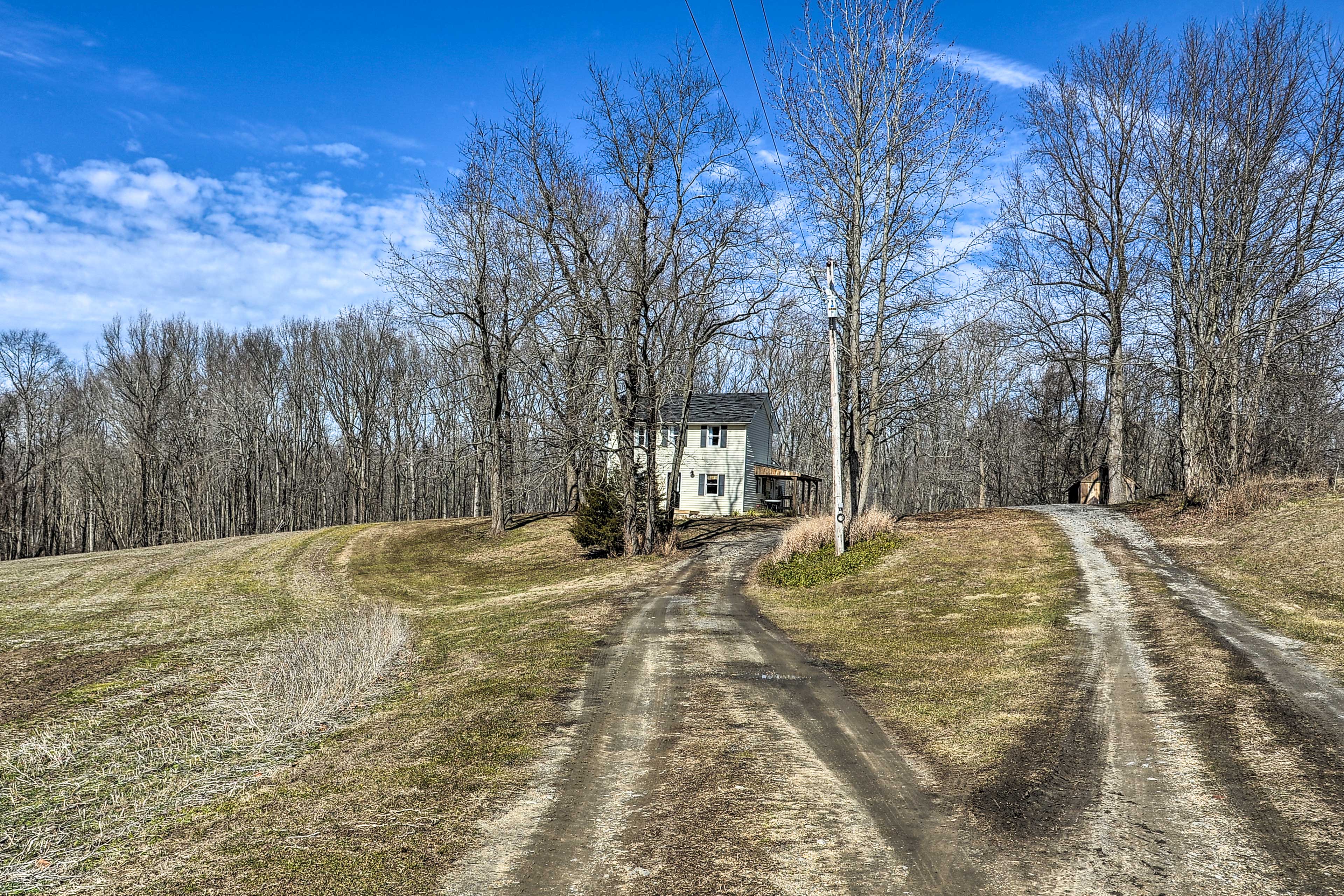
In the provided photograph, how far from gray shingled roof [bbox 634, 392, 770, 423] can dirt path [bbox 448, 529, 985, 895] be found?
103ft

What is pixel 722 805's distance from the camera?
5500mm

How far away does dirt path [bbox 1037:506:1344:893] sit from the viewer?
14.3 feet

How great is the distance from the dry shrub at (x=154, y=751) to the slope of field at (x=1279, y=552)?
10762 millimetres

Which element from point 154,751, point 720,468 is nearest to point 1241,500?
point 154,751

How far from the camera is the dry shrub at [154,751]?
209 inches

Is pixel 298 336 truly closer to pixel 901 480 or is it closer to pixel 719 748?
pixel 901 480

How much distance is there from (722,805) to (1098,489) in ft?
111

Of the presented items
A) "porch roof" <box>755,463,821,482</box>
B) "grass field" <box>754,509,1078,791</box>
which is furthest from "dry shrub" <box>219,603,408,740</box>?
"porch roof" <box>755,463,821,482</box>

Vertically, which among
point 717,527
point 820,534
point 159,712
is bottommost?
point 159,712

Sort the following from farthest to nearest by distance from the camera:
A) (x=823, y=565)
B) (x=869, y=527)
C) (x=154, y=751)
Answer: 1. (x=869, y=527)
2. (x=823, y=565)
3. (x=154, y=751)

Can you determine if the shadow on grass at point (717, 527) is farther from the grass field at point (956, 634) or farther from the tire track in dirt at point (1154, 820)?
the tire track in dirt at point (1154, 820)

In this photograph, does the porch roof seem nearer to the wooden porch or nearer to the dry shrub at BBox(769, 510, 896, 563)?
the wooden porch

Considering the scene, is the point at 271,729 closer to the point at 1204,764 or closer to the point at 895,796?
the point at 895,796

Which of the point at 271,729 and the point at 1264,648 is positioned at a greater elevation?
the point at 1264,648
